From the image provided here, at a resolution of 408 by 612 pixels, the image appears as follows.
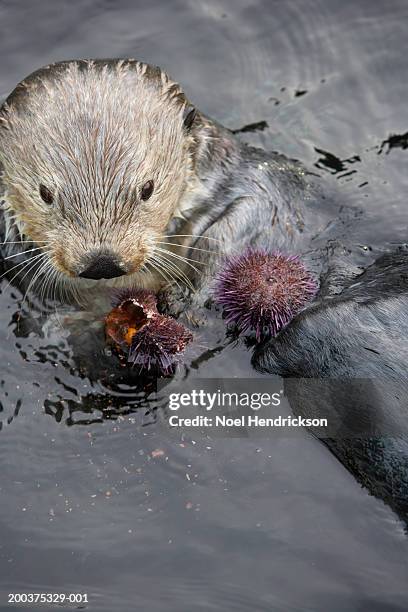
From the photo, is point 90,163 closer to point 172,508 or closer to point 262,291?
point 262,291

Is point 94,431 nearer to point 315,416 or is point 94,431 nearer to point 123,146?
point 315,416

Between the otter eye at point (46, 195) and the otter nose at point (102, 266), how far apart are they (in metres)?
0.46

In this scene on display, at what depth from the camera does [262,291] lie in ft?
15.4

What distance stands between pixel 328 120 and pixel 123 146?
2.20m

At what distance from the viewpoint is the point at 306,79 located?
673cm

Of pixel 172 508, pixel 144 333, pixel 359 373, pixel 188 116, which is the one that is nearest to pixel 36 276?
pixel 144 333

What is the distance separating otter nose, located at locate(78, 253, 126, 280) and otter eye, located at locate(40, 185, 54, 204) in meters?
0.46

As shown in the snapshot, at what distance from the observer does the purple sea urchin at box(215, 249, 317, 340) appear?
4.69m

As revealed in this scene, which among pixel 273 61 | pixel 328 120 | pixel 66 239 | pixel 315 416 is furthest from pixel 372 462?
pixel 273 61

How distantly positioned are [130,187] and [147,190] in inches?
7.1

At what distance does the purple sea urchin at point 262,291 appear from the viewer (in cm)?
469

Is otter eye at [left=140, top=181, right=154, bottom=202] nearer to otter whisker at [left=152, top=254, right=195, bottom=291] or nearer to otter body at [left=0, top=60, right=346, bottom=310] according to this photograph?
otter body at [left=0, top=60, right=346, bottom=310]

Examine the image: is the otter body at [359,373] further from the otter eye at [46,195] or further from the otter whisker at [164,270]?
the otter eye at [46,195]

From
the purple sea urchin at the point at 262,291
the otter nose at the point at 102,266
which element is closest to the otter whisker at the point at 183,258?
the purple sea urchin at the point at 262,291
